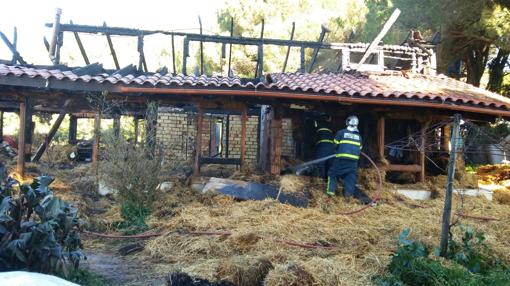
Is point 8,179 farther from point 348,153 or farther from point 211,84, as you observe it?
point 348,153

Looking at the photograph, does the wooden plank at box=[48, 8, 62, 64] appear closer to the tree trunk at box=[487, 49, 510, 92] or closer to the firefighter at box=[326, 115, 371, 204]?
the firefighter at box=[326, 115, 371, 204]

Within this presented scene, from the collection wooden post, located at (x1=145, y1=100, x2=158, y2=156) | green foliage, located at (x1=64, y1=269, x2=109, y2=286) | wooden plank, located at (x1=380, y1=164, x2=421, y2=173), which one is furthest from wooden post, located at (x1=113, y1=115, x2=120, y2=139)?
wooden plank, located at (x1=380, y1=164, x2=421, y2=173)

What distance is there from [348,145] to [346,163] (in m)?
0.36

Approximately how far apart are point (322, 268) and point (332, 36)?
14792 millimetres

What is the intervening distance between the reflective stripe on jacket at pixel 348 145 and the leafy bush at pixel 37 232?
6.05 metres

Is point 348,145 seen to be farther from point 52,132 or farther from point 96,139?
point 52,132

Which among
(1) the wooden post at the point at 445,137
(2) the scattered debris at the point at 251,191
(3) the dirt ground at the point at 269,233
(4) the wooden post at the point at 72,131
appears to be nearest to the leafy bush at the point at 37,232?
(3) the dirt ground at the point at 269,233

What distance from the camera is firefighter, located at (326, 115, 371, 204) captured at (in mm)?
9594

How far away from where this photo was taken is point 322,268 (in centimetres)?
511

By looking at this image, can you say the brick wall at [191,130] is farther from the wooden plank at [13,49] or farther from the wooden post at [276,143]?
the wooden plank at [13,49]

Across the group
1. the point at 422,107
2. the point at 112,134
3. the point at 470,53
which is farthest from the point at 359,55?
the point at 112,134

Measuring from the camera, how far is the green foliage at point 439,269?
4629mm

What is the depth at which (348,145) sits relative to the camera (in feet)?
31.6

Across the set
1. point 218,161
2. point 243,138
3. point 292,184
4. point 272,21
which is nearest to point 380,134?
point 292,184
